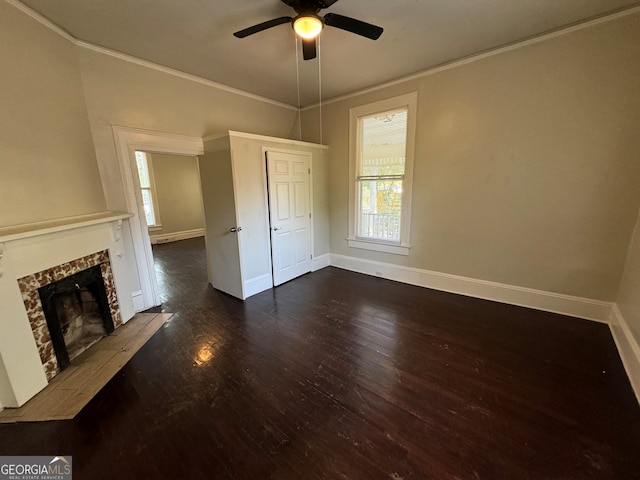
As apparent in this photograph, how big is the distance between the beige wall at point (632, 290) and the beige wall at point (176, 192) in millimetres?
7480

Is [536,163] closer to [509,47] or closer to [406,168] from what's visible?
[509,47]

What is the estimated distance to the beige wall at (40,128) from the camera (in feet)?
A: 6.23

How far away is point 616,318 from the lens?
241 cm

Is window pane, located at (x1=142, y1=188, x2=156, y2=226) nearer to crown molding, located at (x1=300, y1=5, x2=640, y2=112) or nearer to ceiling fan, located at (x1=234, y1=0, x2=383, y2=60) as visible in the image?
crown molding, located at (x1=300, y1=5, x2=640, y2=112)

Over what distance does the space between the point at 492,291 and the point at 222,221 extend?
3.55 m

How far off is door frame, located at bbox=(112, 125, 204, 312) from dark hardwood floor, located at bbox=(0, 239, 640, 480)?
682 millimetres

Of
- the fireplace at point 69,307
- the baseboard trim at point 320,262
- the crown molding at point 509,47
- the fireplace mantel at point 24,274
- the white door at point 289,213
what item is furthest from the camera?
the baseboard trim at point 320,262

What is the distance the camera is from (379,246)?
4.00 m

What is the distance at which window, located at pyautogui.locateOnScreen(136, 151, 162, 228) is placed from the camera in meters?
6.51

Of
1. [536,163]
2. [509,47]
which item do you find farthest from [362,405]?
[509,47]

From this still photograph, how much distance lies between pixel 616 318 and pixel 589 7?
2757mm

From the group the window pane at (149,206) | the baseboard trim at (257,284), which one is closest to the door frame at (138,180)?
the baseboard trim at (257,284)

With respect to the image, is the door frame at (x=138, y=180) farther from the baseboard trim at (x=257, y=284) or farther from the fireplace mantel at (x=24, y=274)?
the baseboard trim at (x=257, y=284)

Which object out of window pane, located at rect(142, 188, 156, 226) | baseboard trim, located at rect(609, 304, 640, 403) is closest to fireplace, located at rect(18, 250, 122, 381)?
baseboard trim, located at rect(609, 304, 640, 403)
